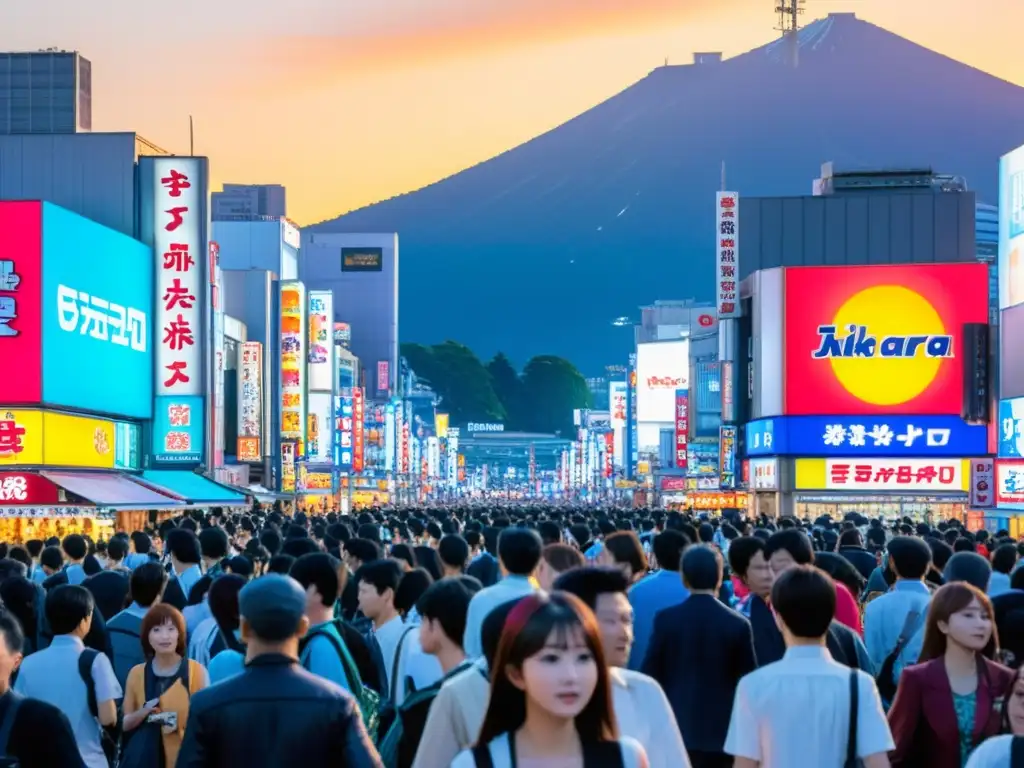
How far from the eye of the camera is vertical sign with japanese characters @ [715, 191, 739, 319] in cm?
6556

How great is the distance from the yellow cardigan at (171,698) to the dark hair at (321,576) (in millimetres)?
834

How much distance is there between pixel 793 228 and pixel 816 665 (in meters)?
66.3

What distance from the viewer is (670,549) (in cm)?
1078

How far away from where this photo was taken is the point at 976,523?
5003cm

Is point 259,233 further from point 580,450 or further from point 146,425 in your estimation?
point 580,450

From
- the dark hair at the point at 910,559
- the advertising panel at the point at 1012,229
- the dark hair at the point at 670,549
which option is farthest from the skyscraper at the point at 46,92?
the dark hair at the point at 910,559

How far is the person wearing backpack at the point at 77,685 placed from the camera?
8.64 meters

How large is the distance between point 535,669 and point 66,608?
4999 mm

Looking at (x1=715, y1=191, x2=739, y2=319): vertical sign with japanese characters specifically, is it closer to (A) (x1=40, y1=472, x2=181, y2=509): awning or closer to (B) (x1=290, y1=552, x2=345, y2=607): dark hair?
(A) (x1=40, y1=472, x2=181, y2=509): awning

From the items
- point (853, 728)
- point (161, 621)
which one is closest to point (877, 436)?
point (161, 621)

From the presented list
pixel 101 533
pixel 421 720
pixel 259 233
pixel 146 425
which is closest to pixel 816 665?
pixel 421 720

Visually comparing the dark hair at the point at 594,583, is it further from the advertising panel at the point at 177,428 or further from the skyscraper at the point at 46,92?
the skyscraper at the point at 46,92

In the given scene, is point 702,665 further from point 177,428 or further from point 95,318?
point 177,428

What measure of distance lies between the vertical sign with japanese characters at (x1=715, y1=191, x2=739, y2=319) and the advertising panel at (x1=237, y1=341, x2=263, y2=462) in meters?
16.6
